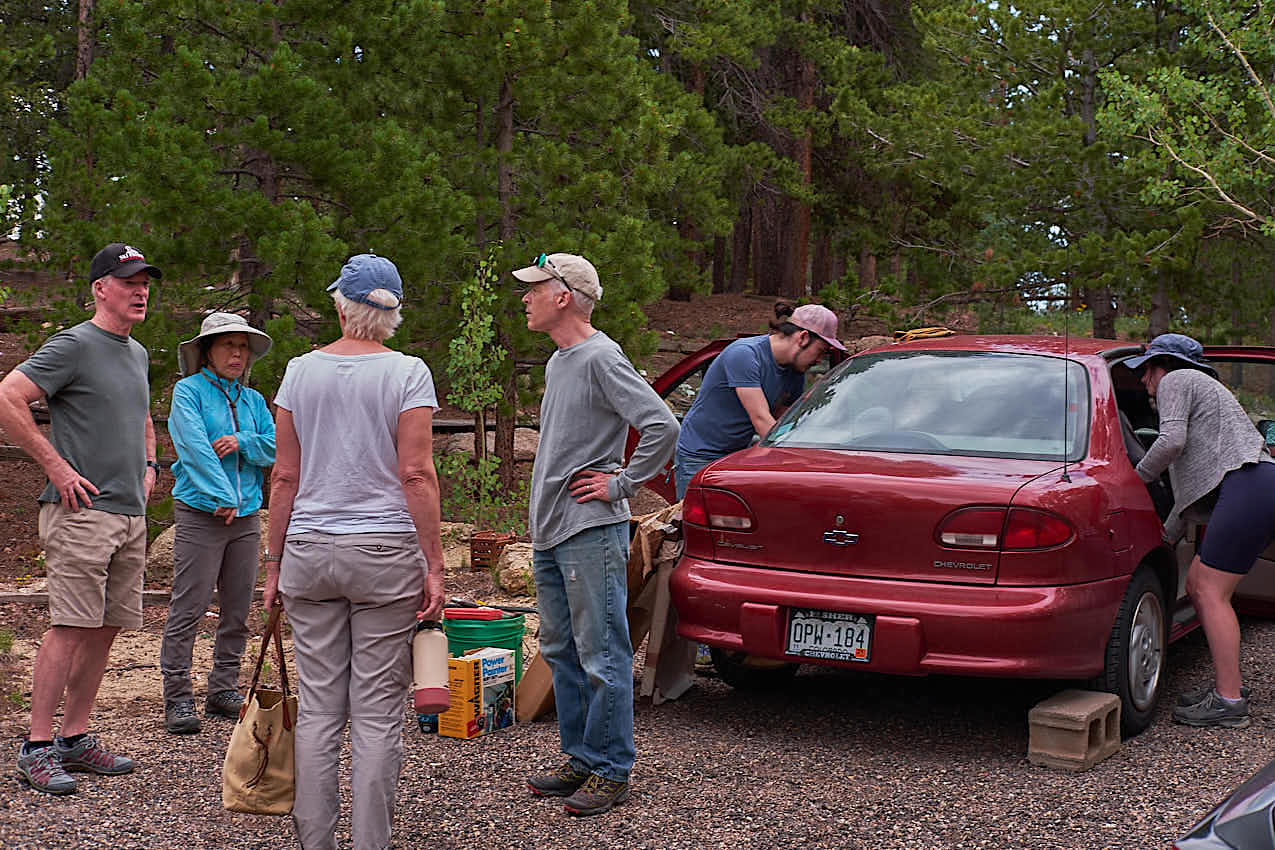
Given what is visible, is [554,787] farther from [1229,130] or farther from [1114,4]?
[1114,4]

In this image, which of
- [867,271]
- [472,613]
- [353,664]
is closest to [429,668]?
[353,664]

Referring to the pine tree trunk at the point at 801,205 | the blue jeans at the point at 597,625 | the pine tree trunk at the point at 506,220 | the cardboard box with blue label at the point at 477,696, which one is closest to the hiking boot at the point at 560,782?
the blue jeans at the point at 597,625

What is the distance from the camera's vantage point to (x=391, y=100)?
41.0 feet

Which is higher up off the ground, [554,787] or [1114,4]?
[1114,4]

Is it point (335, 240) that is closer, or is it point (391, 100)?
point (335, 240)

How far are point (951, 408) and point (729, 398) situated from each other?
1.16 m

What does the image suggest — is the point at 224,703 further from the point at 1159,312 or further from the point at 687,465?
the point at 1159,312

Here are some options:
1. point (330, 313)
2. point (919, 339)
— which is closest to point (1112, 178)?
point (330, 313)

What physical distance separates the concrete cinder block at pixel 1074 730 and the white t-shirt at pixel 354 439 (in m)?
2.63

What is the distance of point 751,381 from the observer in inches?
248

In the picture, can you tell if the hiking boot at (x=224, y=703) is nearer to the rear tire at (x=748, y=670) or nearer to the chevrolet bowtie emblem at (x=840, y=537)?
the rear tire at (x=748, y=670)

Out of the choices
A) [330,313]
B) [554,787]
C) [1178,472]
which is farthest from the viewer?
[330,313]

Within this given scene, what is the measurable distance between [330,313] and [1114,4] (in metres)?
10.7

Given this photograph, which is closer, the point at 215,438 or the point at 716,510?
the point at 716,510
